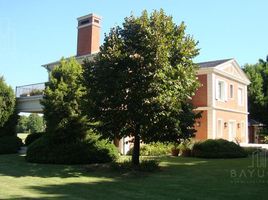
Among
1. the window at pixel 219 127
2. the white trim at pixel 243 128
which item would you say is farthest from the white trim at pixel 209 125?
the white trim at pixel 243 128

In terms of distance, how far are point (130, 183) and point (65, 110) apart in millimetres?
7870

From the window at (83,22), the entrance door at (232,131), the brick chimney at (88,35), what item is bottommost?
the entrance door at (232,131)

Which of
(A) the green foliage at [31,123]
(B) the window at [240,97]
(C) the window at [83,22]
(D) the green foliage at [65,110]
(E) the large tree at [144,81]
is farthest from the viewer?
(A) the green foliage at [31,123]

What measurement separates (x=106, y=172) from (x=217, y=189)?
5.67 m

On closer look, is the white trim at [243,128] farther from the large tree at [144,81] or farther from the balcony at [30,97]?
the large tree at [144,81]

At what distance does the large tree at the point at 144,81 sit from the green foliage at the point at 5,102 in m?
13.9

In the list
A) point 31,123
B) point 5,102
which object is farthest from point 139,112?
point 31,123

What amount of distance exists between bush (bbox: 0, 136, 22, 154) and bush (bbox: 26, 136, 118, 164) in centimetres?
620

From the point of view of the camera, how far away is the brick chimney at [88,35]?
110 ft

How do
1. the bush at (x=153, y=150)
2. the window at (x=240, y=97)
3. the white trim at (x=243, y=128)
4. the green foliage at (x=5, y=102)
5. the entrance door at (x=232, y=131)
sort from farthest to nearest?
the white trim at (x=243, y=128) → the window at (x=240, y=97) → the entrance door at (x=232, y=131) → the green foliage at (x=5, y=102) → the bush at (x=153, y=150)

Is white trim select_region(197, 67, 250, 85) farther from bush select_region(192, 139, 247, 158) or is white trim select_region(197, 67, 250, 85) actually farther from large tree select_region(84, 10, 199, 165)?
large tree select_region(84, 10, 199, 165)

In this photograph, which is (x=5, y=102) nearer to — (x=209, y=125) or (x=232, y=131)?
(x=209, y=125)

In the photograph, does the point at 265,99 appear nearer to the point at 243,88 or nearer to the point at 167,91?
the point at 243,88

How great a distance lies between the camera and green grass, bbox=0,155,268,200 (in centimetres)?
1100
